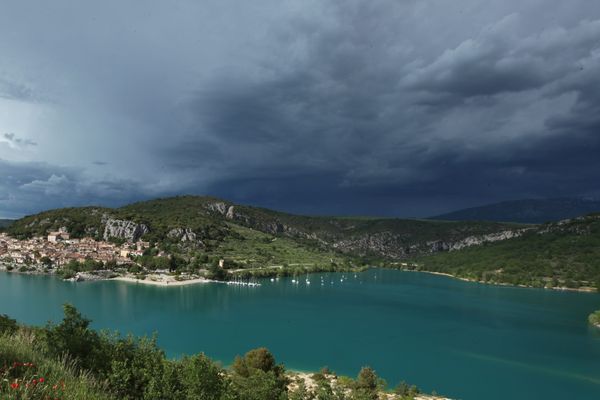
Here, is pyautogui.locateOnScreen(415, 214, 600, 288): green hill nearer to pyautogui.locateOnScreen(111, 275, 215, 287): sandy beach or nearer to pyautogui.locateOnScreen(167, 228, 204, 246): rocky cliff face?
pyautogui.locateOnScreen(167, 228, 204, 246): rocky cliff face

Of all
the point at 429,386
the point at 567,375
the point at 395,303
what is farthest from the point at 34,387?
the point at 395,303

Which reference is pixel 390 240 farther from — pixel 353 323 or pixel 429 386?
pixel 429 386

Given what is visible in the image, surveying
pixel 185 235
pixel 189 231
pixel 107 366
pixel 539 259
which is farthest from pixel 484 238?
pixel 107 366

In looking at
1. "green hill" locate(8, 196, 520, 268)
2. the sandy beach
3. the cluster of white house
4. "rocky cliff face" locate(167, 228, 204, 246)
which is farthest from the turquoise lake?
"rocky cliff face" locate(167, 228, 204, 246)

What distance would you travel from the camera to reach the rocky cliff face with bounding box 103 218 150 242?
122 meters

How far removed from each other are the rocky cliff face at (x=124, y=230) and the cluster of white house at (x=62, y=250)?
4626 mm

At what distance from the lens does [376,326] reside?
5478cm

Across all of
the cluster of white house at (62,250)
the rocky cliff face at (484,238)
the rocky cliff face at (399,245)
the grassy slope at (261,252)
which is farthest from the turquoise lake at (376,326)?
the rocky cliff face at (399,245)

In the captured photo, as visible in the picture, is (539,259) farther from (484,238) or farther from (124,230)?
(124,230)

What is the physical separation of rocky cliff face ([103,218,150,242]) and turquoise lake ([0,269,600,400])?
40.0m

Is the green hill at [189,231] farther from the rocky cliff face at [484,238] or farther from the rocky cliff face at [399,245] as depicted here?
the rocky cliff face at [484,238]

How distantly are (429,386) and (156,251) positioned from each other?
88.6 meters

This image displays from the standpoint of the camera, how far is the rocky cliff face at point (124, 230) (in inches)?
4783

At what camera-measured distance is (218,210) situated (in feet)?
598
